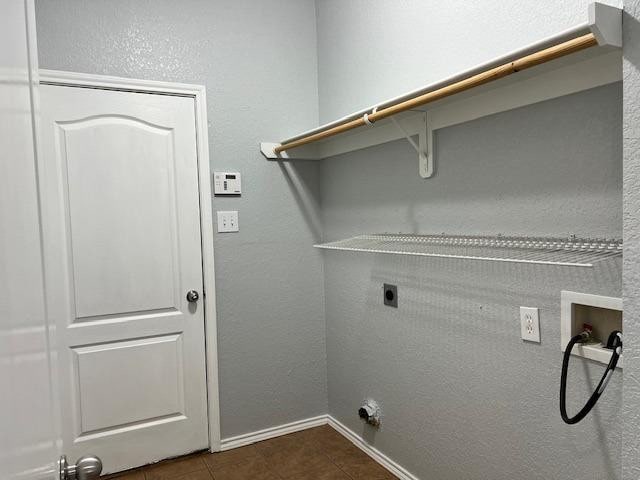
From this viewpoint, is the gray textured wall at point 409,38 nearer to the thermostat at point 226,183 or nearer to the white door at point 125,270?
the thermostat at point 226,183

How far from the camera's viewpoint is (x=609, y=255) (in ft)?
3.52

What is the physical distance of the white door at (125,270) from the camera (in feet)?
7.06

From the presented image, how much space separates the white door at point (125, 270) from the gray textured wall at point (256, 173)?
0.55 ft

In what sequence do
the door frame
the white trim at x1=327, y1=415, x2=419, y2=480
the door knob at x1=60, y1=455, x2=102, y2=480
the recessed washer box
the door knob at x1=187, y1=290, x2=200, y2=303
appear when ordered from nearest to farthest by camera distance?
1. the door knob at x1=60, y1=455, x2=102, y2=480
2. the recessed washer box
3. the white trim at x1=327, y1=415, x2=419, y2=480
4. the door frame
5. the door knob at x1=187, y1=290, x2=200, y2=303

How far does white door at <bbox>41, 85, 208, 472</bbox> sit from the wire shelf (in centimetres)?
106

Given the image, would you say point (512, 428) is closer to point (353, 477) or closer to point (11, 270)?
point (353, 477)

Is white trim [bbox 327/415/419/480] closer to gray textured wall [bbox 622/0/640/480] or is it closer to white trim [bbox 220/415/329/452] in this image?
white trim [bbox 220/415/329/452]

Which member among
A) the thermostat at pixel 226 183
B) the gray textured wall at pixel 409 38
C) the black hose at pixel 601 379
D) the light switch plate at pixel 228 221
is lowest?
the black hose at pixel 601 379

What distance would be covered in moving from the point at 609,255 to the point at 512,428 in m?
0.82

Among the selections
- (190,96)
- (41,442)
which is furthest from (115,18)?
(41,442)

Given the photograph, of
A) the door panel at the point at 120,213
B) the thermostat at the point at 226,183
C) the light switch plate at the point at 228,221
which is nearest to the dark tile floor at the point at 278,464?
the door panel at the point at 120,213

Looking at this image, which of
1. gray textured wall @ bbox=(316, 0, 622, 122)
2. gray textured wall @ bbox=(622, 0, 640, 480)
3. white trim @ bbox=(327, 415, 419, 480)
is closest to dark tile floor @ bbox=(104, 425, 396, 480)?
white trim @ bbox=(327, 415, 419, 480)

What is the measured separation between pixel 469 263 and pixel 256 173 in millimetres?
1356

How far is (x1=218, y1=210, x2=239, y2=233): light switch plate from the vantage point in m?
2.47
